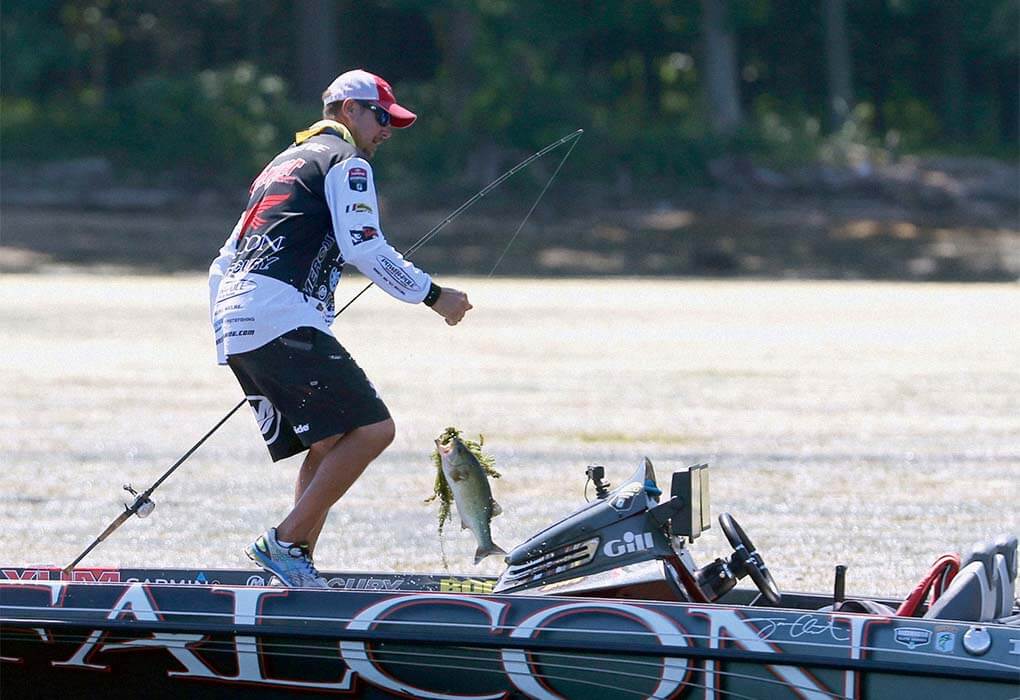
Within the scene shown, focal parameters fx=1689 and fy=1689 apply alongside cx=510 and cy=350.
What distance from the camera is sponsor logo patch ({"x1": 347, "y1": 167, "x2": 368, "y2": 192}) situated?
16.9 feet

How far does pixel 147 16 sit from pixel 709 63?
590 inches

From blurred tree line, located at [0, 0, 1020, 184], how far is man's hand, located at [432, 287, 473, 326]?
32.8m

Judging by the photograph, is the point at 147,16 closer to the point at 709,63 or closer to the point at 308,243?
the point at 709,63

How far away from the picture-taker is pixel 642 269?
1318 inches

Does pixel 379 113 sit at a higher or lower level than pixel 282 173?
higher

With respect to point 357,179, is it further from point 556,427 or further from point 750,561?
point 556,427

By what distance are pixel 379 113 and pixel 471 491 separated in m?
1.26

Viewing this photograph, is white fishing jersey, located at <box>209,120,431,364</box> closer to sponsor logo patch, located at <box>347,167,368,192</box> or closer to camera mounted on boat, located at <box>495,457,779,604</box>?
sponsor logo patch, located at <box>347,167,368,192</box>

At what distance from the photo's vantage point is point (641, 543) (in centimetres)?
472

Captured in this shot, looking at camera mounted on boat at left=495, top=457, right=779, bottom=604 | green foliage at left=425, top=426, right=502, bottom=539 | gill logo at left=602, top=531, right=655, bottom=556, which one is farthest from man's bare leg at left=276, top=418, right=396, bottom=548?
gill logo at left=602, top=531, right=655, bottom=556

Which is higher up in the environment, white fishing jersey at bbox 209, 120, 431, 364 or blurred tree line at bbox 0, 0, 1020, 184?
blurred tree line at bbox 0, 0, 1020, 184

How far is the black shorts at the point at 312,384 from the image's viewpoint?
17.0ft

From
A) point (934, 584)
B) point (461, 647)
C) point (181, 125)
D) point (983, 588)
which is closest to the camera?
point (461, 647)

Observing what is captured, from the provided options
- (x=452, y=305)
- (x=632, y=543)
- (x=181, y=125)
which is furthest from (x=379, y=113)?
(x=181, y=125)
